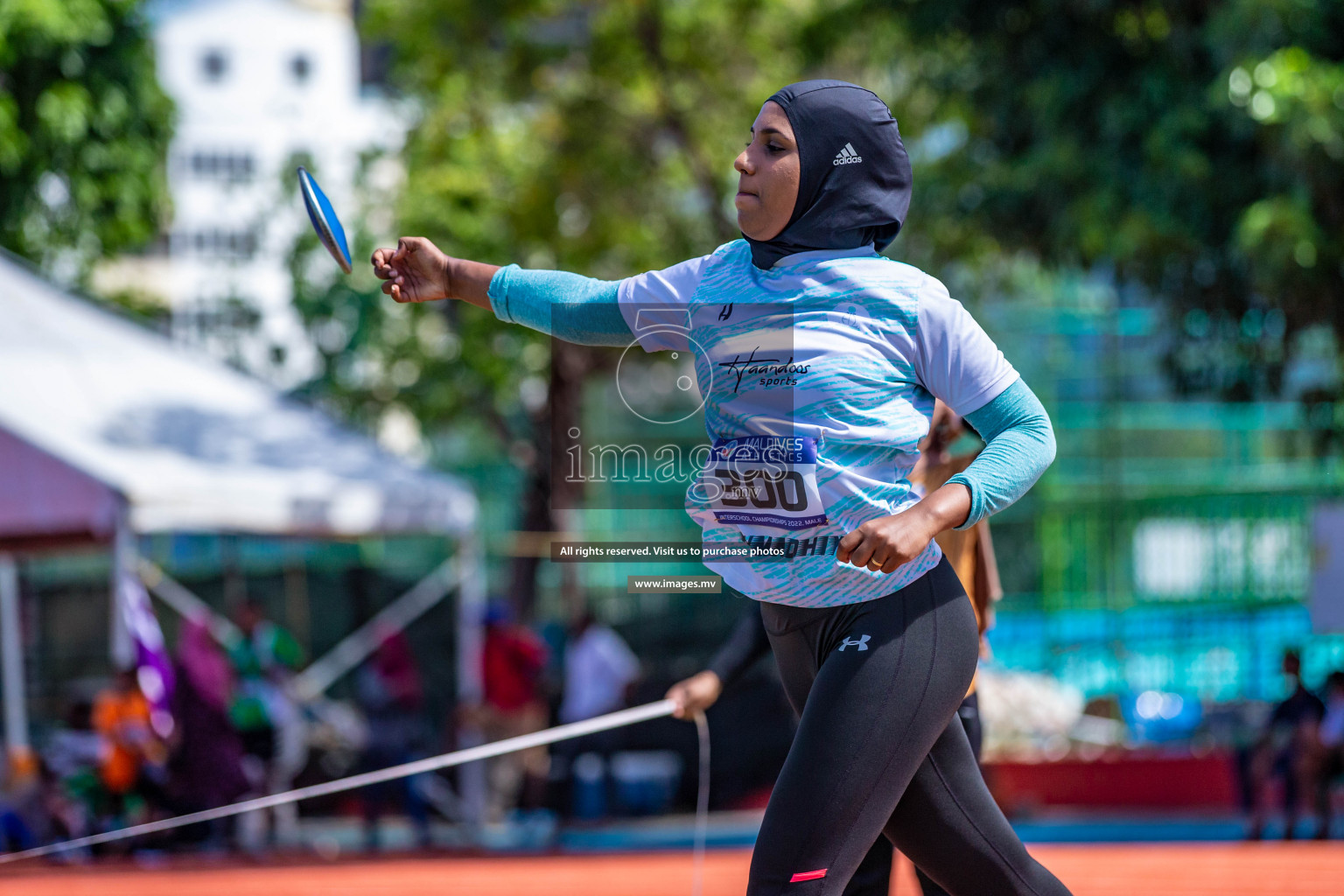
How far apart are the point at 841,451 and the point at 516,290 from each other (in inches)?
24.2

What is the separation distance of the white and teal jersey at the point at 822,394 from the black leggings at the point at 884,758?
0.21 feet

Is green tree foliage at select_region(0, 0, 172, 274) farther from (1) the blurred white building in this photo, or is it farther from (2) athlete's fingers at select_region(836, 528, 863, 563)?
(1) the blurred white building

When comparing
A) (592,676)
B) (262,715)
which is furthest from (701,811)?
(592,676)

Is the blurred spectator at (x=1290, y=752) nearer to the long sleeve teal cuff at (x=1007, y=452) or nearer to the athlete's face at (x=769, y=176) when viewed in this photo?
the long sleeve teal cuff at (x=1007, y=452)

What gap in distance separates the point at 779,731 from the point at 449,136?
24.1 feet

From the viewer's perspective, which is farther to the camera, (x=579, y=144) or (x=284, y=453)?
(x=579, y=144)

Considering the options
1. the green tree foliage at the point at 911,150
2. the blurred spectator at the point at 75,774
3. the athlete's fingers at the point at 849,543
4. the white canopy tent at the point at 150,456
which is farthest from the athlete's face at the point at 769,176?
the blurred spectator at the point at 75,774

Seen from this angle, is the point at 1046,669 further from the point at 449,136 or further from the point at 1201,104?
the point at 449,136

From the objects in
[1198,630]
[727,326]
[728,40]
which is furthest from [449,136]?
[727,326]

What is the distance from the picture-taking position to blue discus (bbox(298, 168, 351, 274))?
8.77 feet

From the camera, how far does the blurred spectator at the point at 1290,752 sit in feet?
32.1

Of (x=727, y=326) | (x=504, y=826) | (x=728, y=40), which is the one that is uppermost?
(x=728, y=40)

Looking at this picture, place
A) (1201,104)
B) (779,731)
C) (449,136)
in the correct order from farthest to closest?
1. (449,136)
2. (779,731)
3. (1201,104)

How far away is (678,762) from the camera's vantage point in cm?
1219
